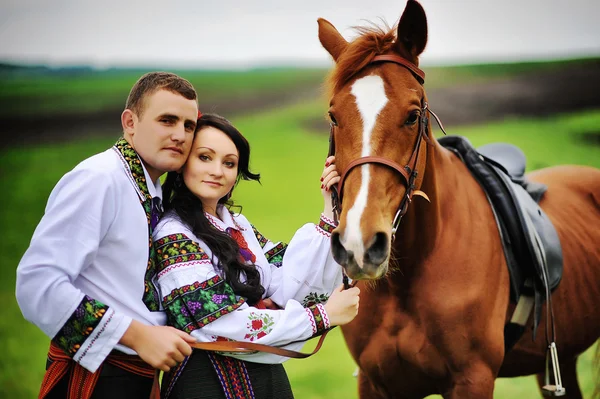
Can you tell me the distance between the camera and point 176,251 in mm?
1572

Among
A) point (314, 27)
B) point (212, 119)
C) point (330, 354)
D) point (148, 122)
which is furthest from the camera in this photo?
point (314, 27)

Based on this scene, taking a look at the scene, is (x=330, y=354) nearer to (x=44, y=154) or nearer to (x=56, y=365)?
(x=56, y=365)

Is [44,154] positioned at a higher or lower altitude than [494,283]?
higher

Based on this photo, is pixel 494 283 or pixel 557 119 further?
pixel 557 119

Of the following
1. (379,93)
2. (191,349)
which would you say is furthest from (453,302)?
(191,349)

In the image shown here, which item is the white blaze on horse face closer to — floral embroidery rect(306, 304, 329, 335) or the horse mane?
the horse mane

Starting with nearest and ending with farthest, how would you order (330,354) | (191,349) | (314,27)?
(191,349)
(330,354)
(314,27)

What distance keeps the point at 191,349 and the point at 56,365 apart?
0.40 metres

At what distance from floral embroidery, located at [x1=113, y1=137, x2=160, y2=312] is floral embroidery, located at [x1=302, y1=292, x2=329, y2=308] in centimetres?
47

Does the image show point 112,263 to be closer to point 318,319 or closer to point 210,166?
point 210,166

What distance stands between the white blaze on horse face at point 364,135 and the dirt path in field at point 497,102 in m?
7.68

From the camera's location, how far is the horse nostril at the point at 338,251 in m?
1.47

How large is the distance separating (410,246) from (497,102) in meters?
8.40

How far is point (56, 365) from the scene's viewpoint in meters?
1.53
